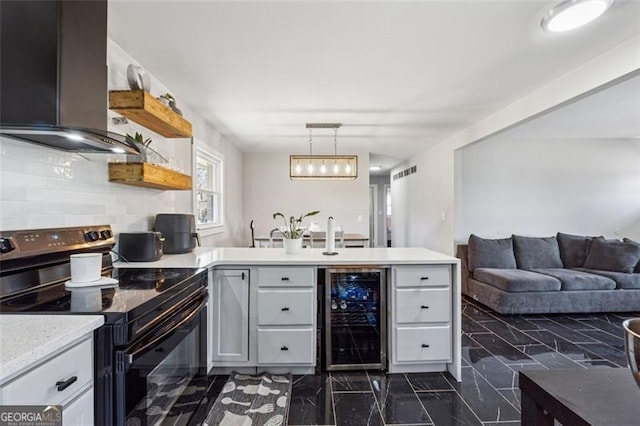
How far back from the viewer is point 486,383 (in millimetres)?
2289

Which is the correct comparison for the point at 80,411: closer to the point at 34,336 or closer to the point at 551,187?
the point at 34,336

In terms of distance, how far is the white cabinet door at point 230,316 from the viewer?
7.56ft

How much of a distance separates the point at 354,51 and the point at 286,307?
194 centimetres

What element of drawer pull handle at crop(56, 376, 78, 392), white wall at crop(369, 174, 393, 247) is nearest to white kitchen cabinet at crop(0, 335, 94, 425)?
drawer pull handle at crop(56, 376, 78, 392)

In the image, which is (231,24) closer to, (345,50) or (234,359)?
(345,50)

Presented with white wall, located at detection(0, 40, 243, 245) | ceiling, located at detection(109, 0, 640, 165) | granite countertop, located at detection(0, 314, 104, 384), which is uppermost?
ceiling, located at detection(109, 0, 640, 165)

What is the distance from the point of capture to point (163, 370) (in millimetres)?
1314

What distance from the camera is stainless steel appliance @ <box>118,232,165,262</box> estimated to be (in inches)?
82.6

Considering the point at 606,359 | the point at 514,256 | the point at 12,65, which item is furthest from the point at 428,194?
the point at 12,65

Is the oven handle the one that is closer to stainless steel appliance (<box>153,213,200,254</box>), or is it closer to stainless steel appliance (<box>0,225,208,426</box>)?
stainless steel appliance (<box>0,225,208,426</box>)

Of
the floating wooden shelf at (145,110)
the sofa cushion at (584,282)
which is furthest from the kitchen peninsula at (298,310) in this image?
the sofa cushion at (584,282)

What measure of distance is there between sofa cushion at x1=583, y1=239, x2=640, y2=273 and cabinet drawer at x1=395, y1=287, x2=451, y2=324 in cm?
335

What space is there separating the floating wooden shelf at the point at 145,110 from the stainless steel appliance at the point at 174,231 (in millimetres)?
719

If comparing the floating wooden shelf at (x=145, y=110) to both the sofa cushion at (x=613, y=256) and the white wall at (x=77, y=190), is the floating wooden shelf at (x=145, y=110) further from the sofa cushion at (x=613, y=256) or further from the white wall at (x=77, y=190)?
the sofa cushion at (x=613, y=256)
